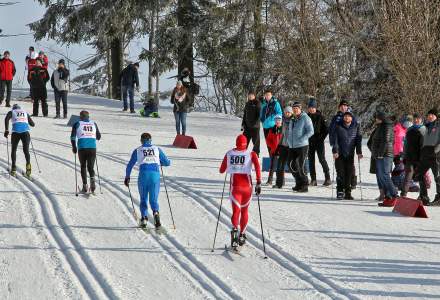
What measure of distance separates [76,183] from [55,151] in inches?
205

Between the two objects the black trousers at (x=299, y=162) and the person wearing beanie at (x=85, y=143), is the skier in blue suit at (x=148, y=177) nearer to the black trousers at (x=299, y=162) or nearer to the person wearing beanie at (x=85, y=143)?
the person wearing beanie at (x=85, y=143)

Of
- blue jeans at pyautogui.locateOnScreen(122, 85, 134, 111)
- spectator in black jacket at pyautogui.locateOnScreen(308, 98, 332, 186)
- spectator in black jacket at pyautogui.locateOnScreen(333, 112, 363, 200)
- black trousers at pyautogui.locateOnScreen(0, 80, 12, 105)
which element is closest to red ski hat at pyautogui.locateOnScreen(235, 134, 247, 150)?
spectator in black jacket at pyautogui.locateOnScreen(333, 112, 363, 200)

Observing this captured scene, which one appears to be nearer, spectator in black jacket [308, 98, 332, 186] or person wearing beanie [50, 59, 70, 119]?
spectator in black jacket [308, 98, 332, 186]

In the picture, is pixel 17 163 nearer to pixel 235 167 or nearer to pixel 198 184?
pixel 198 184

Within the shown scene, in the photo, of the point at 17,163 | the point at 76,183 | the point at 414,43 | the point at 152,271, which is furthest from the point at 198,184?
the point at 414,43

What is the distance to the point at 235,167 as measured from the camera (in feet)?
40.0

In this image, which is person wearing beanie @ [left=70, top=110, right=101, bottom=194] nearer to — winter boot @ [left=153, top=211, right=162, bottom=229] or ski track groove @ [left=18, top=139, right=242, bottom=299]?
ski track groove @ [left=18, top=139, right=242, bottom=299]

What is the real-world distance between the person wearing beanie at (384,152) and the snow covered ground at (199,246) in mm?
441

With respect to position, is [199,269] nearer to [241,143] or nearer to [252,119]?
[241,143]

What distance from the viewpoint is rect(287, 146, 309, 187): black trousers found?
1617 cm

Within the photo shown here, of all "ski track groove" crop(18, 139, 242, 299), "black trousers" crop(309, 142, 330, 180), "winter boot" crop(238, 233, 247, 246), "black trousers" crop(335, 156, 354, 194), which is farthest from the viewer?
"black trousers" crop(309, 142, 330, 180)

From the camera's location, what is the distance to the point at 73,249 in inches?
464

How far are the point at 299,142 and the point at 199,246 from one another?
4.77 metres

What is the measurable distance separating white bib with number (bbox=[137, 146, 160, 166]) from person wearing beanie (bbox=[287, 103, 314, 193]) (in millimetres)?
Answer: 3994
